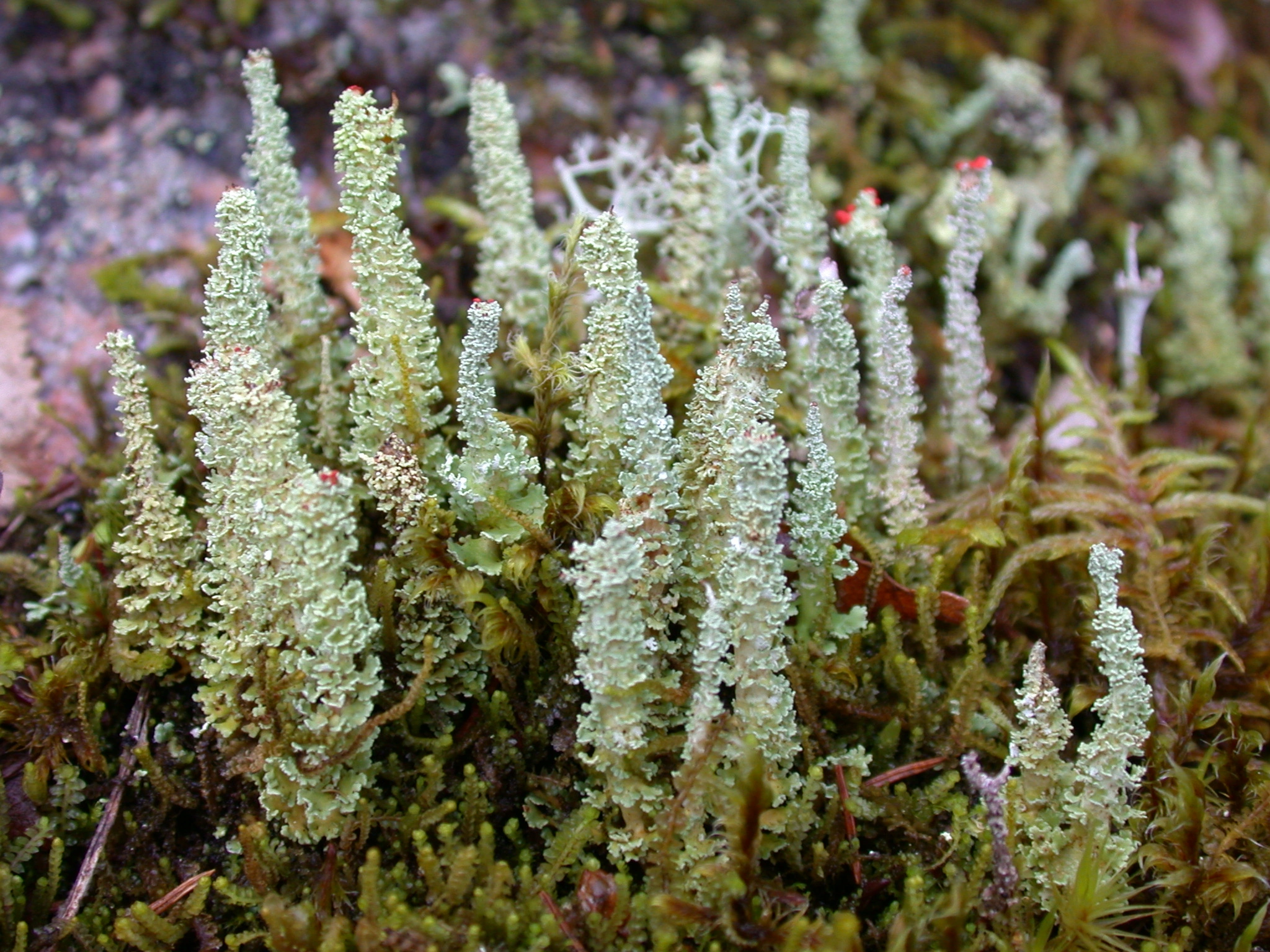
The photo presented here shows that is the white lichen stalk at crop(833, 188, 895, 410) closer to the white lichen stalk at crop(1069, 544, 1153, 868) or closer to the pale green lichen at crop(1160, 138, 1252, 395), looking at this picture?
the white lichen stalk at crop(1069, 544, 1153, 868)

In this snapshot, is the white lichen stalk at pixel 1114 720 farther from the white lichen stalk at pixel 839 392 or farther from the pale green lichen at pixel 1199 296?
the pale green lichen at pixel 1199 296

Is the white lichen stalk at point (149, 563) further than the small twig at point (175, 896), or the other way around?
the white lichen stalk at point (149, 563)

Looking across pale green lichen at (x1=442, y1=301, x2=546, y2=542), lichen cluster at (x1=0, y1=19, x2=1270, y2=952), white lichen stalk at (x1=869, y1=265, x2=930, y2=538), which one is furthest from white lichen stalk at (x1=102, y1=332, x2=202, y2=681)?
white lichen stalk at (x1=869, y1=265, x2=930, y2=538)

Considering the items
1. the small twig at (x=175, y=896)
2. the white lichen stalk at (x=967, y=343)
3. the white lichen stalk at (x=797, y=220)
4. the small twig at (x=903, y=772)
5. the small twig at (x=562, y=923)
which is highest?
the white lichen stalk at (x=797, y=220)

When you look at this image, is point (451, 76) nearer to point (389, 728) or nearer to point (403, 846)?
point (389, 728)

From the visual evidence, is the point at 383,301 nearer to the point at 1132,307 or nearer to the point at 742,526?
the point at 742,526

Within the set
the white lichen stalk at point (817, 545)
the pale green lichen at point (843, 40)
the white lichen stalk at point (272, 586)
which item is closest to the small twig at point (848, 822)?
the white lichen stalk at point (817, 545)

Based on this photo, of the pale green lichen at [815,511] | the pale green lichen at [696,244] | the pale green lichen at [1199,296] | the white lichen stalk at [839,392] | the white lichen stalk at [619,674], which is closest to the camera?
the white lichen stalk at [619,674]
